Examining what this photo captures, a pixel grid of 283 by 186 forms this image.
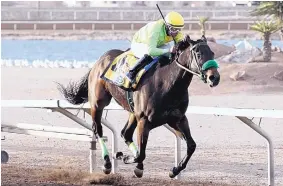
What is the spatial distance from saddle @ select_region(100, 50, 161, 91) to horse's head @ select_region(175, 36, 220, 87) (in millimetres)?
382

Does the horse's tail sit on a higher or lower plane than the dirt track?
higher

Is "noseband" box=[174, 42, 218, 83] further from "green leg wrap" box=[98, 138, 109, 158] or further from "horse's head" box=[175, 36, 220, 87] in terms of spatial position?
"green leg wrap" box=[98, 138, 109, 158]

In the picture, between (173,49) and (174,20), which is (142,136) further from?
(174,20)

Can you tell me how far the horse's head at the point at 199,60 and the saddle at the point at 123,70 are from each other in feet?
1.25

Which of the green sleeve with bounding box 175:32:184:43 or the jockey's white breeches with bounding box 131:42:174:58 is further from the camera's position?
the jockey's white breeches with bounding box 131:42:174:58

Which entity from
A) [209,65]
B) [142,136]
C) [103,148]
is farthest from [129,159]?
[209,65]

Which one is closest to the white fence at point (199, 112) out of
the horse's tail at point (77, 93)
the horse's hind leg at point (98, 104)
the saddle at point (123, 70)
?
the horse's tail at point (77, 93)

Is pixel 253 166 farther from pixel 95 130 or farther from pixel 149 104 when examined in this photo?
pixel 149 104

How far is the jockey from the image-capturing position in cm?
819

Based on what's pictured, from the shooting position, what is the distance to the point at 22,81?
22.5 metres

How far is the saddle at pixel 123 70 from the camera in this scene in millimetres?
8444

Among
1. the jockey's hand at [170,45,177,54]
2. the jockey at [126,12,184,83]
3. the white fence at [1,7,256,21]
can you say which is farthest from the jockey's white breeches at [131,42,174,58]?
the white fence at [1,7,256,21]

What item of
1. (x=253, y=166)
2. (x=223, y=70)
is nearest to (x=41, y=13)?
(x=223, y=70)

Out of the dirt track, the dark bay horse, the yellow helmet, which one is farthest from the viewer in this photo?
the dirt track
